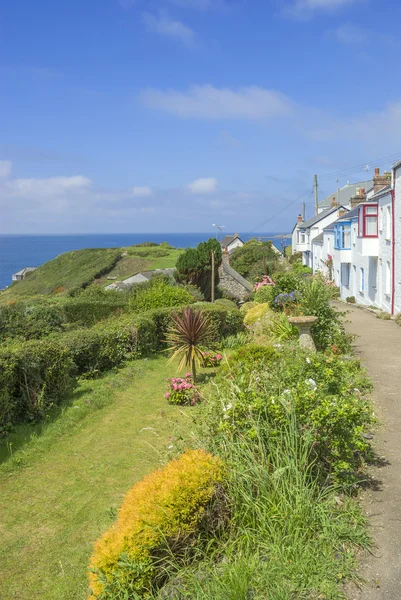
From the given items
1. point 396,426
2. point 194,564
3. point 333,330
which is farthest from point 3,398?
point 333,330

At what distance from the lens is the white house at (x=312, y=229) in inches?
2128

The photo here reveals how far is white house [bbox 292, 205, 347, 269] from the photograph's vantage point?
177ft

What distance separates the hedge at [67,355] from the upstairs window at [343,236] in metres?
15.6

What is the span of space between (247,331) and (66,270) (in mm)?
57982

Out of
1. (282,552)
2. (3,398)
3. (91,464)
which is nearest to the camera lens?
(282,552)

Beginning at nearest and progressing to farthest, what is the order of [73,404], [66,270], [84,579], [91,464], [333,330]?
[84,579] < [91,464] < [73,404] < [333,330] < [66,270]

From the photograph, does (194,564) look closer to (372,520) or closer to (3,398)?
(372,520)

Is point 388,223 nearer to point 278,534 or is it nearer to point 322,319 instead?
point 322,319

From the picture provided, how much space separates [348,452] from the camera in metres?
6.61

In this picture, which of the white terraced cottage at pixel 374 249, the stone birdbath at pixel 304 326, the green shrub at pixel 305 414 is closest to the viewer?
the green shrub at pixel 305 414

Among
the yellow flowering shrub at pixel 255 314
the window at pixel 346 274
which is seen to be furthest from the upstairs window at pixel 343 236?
the yellow flowering shrub at pixel 255 314

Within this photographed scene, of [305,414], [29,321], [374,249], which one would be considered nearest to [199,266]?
[374,249]

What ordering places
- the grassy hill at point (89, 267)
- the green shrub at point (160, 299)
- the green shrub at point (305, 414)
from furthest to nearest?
1. the grassy hill at point (89, 267)
2. the green shrub at point (160, 299)
3. the green shrub at point (305, 414)

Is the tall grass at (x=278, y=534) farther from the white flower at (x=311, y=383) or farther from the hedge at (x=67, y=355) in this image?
the hedge at (x=67, y=355)
